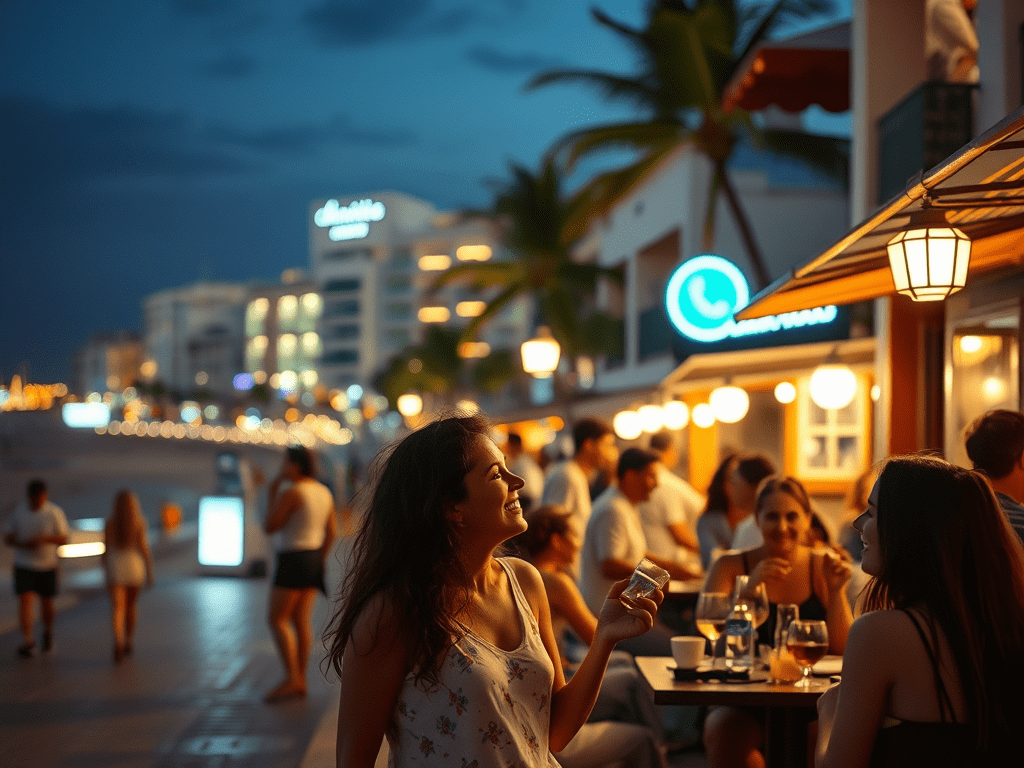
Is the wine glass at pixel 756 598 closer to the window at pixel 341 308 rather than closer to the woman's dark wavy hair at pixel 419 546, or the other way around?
the woman's dark wavy hair at pixel 419 546

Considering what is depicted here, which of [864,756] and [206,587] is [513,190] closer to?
[206,587]

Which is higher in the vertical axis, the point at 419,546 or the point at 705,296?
the point at 705,296

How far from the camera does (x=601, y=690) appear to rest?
556 centimetres

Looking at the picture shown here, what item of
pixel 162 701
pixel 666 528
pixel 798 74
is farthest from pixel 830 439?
pixel 162 701

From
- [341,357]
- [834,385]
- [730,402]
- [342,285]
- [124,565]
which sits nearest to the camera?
[834,385]

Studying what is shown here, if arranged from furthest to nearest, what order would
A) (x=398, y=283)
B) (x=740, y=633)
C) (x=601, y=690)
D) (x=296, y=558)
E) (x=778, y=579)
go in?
(x=398, y=283), (x=296, y=558), (x=601, y=690), (x=778, y=579), (x=740, y=633)

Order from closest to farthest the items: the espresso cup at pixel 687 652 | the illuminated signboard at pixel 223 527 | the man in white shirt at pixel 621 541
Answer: the espresso cup at pixel 687 652, the man in white shirt at pixel 621 541, the illuminated signboard at pixel 223 527

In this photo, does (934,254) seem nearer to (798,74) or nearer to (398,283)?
(798,74)

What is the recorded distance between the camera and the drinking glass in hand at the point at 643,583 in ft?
8.68

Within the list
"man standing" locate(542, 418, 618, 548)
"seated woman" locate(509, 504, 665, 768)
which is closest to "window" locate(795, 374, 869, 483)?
"man standing" locate(542, 418, 618, 548)

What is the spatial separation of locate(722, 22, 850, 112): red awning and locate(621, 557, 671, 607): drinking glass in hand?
11.3 metres

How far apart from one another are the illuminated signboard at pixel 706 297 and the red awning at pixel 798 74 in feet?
7.59

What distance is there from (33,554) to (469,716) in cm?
881

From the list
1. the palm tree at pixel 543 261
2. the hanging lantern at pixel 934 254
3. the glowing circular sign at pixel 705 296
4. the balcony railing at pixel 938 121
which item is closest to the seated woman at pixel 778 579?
the hanging lantern at pixel 934 254
